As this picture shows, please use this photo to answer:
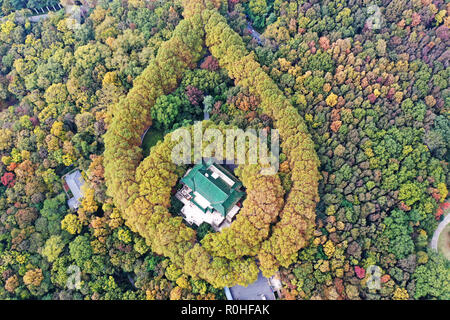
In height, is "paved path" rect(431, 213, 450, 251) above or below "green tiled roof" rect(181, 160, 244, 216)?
above

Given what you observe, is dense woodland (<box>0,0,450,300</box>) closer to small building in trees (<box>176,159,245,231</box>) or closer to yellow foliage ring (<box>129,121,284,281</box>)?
yellow foliage ring (<box>129,121,284,281</box>)

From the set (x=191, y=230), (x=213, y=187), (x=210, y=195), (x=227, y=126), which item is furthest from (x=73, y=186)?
(x=227, y=126)

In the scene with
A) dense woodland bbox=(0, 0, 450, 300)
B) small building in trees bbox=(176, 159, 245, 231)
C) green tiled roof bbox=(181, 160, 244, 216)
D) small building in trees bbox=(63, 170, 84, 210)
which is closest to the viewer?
dense woodland bbox=(0, 0, 450, 300)

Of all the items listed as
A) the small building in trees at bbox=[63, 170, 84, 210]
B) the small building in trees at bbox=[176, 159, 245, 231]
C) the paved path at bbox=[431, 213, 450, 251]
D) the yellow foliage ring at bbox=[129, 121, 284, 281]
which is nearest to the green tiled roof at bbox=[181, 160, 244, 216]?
the small building in trees at bbox=[176, 159, 245, 231]

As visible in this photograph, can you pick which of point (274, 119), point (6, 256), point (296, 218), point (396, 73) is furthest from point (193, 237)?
point (396, 73)

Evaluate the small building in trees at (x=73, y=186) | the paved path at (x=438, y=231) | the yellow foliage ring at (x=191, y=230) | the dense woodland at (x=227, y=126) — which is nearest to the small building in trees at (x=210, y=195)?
the dense woodland at (x=227, y=126)

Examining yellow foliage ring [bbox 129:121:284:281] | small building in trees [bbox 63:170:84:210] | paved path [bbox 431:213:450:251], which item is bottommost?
small building in trees [bbox 63:170:84:210]

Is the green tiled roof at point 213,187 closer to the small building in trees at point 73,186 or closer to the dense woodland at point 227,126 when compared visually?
the dense woodland at point 227,126

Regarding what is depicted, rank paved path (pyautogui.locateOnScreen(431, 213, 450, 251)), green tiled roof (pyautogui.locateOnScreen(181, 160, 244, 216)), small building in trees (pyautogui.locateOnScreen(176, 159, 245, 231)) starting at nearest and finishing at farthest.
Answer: green tiled roof (pyautogui.locateOnScreen(181, 160, 244, 216))
small building in trees (pyautogui.locateOnScreen(176, 159, 245, 231))
paved path (pyautogui.locateOnScreen(431, 213, 450, 251))
